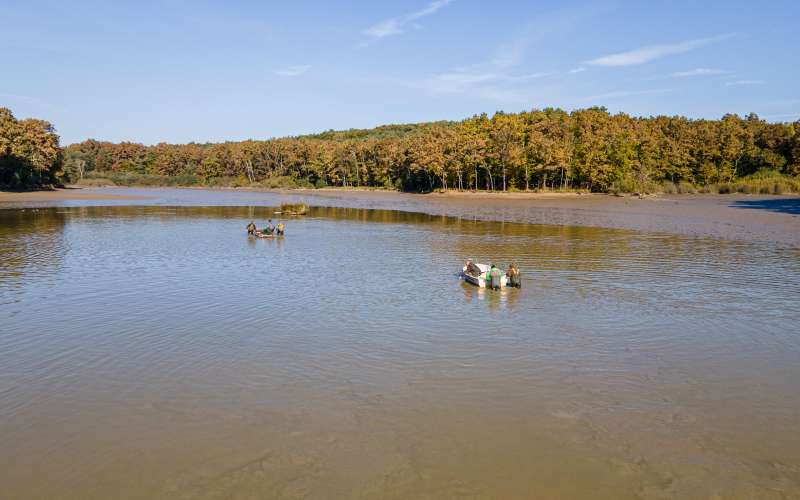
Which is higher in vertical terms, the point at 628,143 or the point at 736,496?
the point at 628,143

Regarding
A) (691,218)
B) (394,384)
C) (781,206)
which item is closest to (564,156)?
(781,206)

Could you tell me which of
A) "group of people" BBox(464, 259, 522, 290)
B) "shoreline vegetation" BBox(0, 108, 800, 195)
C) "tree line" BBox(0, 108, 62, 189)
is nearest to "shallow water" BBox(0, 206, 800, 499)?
"group of people" BBox(464, 259, 522, 290)

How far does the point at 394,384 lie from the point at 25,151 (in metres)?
99.2

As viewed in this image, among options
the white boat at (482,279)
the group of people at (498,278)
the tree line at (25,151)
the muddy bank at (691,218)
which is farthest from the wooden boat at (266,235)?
the tree line at (25,151)

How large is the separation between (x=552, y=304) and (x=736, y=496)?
11.7 metres

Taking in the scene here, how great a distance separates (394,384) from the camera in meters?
12.0

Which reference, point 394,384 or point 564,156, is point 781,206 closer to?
point 564,156

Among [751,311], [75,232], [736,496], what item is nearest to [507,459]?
[736,496]

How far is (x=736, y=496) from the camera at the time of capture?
809cm

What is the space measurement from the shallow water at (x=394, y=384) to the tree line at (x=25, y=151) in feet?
246

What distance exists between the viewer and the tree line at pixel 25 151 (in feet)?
282

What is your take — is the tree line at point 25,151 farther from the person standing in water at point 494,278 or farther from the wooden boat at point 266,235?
the person standing in water at point 494,278

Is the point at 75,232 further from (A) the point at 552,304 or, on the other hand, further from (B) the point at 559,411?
(B) the point at 559,411

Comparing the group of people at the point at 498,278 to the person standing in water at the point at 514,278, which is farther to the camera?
the person standing in water at the point at 514,278
